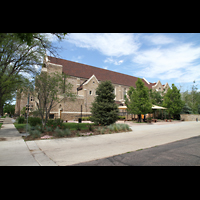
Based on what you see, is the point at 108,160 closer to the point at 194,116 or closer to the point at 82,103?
the point at 82,103

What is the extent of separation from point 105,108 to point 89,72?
29.3 m

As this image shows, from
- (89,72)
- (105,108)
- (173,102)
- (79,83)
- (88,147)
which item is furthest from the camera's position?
(89,72)

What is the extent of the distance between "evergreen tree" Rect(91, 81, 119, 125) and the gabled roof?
21.2m

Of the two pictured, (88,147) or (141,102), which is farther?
(141,102)

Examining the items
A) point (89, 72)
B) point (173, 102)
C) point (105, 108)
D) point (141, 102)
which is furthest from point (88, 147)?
point (89, 72)

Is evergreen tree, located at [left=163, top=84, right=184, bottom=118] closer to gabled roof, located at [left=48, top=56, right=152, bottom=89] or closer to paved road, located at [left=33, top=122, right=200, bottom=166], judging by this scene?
gabled roof, located at [left=48, top=56, right=152, bottom=89]

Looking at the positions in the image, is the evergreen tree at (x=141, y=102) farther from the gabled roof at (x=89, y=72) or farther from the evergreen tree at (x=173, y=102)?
the gabled roof at (x=89, y=72)

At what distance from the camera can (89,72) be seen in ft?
143

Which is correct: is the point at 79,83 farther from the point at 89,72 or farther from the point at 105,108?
the point at 105,108

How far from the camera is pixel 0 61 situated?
16547mm

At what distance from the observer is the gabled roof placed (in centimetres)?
3906

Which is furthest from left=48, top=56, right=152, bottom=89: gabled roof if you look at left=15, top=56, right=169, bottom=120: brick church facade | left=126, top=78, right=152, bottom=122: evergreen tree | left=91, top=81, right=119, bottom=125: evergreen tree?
left=91, top=81, right=119, bottom=125: evergreen tree

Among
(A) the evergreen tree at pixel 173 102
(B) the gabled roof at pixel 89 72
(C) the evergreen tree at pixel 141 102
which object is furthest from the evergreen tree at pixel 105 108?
(B) the gabled roof at pixel 89 72
